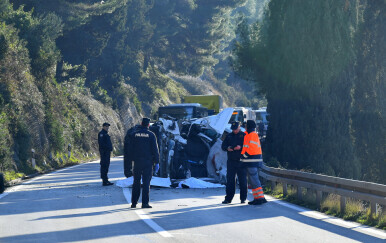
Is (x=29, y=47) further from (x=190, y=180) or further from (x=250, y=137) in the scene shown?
(x=250, y=137)

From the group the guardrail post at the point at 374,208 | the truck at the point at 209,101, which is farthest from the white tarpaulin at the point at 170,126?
the truck at the point at 209,101

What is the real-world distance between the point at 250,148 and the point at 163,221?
3.69m

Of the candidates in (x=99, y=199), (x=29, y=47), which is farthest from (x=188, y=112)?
(x=99, y=199)

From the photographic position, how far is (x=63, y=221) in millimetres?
11297

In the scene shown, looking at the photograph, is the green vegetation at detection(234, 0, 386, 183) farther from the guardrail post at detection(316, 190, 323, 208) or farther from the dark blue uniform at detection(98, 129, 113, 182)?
the guardrail post at detection(316, 190, 323, 208)

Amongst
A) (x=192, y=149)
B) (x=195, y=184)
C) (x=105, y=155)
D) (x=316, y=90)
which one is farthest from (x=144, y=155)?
(x=316, y=90)

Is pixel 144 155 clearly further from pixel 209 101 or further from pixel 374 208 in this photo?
pixel 209 101

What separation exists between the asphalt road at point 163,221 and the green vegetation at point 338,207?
349mm

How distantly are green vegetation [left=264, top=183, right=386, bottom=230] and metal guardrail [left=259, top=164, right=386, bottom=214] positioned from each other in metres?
0.13

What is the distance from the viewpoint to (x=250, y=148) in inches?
559

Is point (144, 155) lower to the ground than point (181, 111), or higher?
lower

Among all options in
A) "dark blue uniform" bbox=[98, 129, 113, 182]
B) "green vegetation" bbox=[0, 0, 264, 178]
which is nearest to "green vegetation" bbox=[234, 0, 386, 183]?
"dark blue uniform" bbox=[98, 129, 113, 182]

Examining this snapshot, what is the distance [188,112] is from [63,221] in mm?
25230

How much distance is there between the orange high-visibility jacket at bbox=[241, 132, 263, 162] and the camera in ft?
46.4
